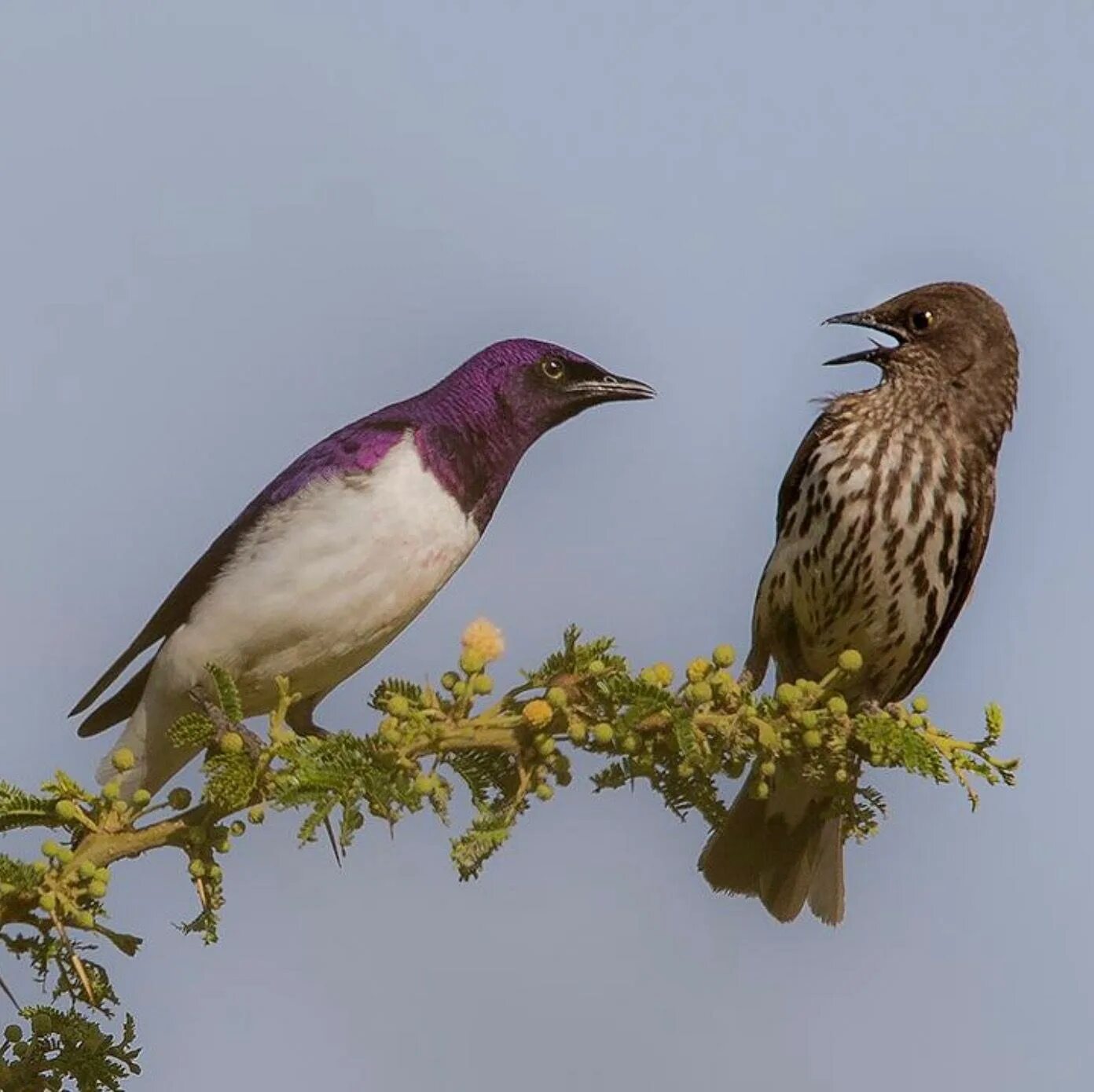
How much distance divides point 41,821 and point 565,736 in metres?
1.06

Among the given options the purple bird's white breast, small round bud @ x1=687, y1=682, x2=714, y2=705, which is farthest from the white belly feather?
small round bud @ x1=687, y1=682, x2=714, y2=705

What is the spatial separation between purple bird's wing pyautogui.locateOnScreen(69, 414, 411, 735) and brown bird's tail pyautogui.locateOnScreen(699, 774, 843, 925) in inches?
67.6

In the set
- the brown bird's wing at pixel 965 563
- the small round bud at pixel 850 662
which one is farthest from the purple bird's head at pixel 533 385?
the small round bud at pixel 850 662

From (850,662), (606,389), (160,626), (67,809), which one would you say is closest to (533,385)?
(606,389)

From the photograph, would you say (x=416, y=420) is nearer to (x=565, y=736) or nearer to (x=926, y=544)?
(x=926, y=544)

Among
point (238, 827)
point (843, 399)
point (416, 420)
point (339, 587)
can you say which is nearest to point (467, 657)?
point (238, 827)

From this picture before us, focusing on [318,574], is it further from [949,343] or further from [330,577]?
[949,343]

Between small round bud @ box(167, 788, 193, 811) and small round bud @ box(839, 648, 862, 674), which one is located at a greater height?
small round bud @ box(839, 648, 862, 674)

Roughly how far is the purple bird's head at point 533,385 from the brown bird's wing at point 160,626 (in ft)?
2.92

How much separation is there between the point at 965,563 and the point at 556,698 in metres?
3.37

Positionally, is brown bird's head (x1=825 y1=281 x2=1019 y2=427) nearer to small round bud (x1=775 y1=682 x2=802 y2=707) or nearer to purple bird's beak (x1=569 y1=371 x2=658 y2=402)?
purple bird's beak (x1=569 y1=371 x2=658 y2=402)

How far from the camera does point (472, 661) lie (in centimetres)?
419

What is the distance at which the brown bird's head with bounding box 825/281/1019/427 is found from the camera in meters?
7.57

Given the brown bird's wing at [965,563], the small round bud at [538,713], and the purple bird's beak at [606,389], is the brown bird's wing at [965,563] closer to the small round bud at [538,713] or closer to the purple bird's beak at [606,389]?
the purple bird's beak at [606,389]
